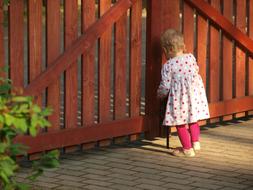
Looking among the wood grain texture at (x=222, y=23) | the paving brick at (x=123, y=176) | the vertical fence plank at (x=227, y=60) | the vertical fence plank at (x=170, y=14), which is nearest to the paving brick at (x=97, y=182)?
the paving brick at (x=123, y=176)

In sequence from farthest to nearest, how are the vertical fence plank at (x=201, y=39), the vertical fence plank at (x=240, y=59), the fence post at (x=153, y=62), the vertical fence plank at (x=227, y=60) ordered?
the vertical fence plank at (x=240, y=59), the vertical fence plank at (x=227, y=60), the vertical fence plank at (x=201, y=39), the fence post at (x=153, y=62)

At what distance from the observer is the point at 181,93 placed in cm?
838

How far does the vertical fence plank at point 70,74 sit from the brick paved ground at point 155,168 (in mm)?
371

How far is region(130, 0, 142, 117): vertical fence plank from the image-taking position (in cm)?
880

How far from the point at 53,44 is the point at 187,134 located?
4.90 feet

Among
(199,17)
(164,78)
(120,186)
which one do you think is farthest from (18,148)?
(199,17)

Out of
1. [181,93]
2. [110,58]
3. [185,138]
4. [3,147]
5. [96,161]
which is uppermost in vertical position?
[110,58]

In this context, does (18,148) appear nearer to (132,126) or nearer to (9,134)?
(9,134)

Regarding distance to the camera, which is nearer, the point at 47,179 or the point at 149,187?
the point at 149,187

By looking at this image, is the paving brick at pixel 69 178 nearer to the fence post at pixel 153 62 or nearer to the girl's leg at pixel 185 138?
the girl's leg at pixel 185 138

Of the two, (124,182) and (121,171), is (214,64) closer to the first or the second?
(121,171)

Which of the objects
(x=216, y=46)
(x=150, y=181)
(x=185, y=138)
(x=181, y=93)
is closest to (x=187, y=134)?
(x=185, y=138)

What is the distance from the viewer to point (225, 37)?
9.98 meters

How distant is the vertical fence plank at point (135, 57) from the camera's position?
8805mm
